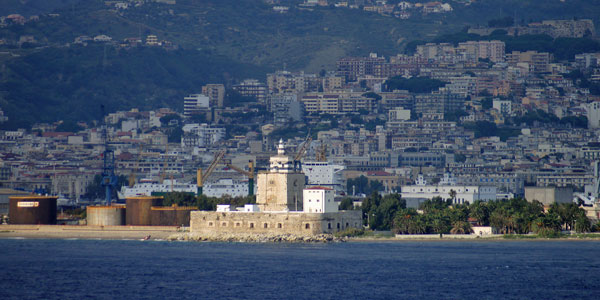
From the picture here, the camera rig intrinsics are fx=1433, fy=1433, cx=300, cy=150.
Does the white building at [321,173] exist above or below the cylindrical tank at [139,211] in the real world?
above

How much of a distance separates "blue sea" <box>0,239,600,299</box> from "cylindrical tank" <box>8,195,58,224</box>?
12.9 metres

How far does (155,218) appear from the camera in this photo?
11119 centimetres

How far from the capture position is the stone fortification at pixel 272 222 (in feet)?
330

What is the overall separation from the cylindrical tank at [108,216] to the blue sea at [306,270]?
11828mm

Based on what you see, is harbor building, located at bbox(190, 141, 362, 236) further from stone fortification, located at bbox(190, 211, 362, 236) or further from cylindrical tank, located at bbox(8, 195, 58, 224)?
cylindrical tank, located at bbox(8, 195, 58, 224)

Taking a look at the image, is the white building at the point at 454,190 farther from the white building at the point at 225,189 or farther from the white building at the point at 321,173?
the white building at the point at 225,189

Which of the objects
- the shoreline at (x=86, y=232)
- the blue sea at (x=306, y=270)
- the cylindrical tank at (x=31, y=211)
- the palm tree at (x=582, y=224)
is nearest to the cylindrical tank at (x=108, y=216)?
the shoreline at (x=86, y=232)

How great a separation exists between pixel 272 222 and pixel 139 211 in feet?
47.7

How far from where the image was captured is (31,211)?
11394 centimetres

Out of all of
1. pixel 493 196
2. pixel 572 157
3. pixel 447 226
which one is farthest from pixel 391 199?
pixel 572 157

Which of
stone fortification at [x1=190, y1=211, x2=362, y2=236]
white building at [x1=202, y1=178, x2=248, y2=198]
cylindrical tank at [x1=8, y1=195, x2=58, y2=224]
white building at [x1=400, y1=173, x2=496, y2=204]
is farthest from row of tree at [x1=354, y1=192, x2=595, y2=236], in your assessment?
white building at [x1=202, y1=178, x2=248, y2=198]

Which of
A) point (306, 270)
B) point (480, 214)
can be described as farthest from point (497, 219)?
point (306, 270)

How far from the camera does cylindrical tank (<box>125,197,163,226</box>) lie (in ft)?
365

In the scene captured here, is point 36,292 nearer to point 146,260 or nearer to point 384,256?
point 146,260
